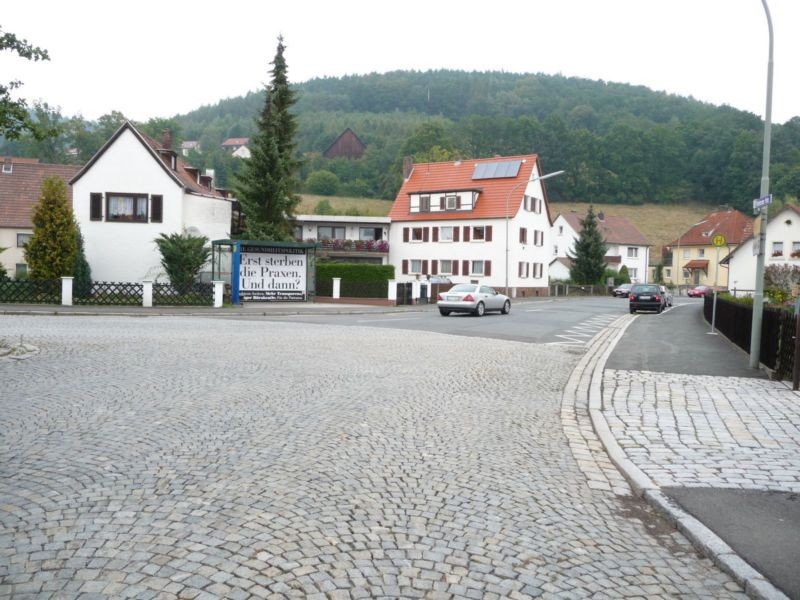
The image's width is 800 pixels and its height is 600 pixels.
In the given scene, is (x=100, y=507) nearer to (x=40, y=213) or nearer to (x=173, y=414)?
(x=173, y=414)

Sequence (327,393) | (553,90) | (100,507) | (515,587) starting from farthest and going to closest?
(553,90) < (327,393) < (100,507) < (515,587)

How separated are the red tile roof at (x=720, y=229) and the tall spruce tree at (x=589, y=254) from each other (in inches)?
1008

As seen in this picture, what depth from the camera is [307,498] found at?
511 centimetres

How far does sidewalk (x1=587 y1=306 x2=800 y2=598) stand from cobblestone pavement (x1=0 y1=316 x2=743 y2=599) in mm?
258

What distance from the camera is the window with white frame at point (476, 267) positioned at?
6088cm

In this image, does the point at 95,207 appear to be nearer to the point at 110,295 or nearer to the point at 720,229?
the point at 110,295

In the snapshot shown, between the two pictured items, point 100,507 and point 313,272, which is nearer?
point 100,507

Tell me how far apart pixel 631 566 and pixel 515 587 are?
0.92 m

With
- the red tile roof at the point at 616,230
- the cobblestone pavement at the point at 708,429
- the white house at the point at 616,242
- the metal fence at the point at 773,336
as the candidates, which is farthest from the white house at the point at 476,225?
the cobblestone pavement at the point at 708,429

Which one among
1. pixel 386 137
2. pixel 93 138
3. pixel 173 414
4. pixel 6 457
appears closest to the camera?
pixel 6 457

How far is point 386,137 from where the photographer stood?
427 ft

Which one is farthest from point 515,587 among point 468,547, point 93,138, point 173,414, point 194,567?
point 93,138

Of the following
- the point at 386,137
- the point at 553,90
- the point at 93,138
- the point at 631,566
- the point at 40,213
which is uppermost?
the point at 553,90

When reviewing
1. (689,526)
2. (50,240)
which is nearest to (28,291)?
(50,240)
